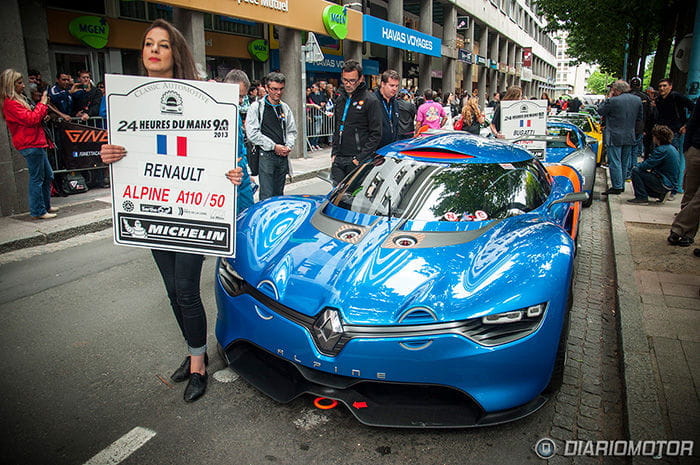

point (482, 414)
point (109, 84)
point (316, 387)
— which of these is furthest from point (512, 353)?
point (109, 84)

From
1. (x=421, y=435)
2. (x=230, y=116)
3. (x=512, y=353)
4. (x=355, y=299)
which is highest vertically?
(x=230, y=116)

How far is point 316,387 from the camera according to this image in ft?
8.41

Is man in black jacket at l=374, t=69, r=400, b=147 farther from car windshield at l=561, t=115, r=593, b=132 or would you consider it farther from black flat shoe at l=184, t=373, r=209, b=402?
car windshield at l=561, t=115, r=593, b=132

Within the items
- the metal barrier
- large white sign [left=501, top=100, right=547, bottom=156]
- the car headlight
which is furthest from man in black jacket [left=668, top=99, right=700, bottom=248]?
the metal barrier

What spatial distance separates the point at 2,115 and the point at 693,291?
8.33 m

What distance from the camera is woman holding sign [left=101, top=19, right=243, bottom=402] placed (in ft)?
8.89

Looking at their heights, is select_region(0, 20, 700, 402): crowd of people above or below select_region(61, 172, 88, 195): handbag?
above

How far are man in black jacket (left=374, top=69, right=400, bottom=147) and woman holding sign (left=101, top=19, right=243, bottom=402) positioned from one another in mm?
3636

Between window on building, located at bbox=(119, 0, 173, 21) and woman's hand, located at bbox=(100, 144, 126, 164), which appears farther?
window on building, located at bbox=(119, 0, 173, 21)

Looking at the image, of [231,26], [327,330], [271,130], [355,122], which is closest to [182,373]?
[327,330]

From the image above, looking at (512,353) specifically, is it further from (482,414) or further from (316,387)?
(316,387)

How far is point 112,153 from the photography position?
2738 mm

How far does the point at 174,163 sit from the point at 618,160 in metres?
8.51

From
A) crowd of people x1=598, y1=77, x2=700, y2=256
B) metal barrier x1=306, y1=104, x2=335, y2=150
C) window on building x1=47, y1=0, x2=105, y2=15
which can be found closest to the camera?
crowd of people x1=598, y1=77, x2=700, y2=256
